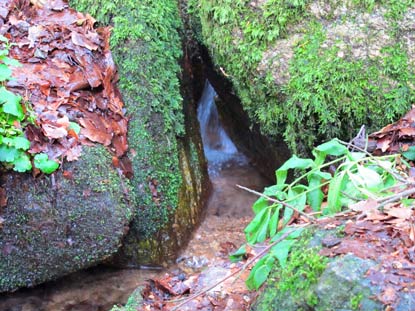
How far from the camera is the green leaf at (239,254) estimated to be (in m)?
2.66

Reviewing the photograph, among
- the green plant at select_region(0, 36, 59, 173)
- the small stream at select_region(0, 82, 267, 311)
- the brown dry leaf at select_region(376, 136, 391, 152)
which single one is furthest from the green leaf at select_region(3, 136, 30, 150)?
the brown dry leaf at select_region(376, 136, 391, 152)

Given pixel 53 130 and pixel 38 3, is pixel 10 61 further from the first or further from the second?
pixel 38 3

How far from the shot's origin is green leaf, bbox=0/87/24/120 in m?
2.98

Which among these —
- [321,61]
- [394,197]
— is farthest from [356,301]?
[321,61]

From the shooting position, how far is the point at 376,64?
3.25 metres

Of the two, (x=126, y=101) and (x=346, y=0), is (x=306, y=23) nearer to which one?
(x=346, y=0)

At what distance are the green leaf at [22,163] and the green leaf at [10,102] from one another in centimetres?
25

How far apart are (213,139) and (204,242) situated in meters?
1.68

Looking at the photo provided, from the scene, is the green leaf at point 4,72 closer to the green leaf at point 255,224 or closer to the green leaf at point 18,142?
the green leaf at point 18,142

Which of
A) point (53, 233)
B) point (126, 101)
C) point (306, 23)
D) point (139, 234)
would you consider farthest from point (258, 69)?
point (53, 233)

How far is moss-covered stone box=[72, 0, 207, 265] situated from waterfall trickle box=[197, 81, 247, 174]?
1.26 meters

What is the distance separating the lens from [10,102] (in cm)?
299

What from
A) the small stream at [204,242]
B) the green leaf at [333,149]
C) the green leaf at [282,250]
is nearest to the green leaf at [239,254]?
the green leaf at [282,250]

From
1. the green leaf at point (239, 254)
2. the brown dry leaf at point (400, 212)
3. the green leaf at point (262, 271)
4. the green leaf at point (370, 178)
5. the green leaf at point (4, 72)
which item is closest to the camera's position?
the brown dry leaf at point (400, 212)
